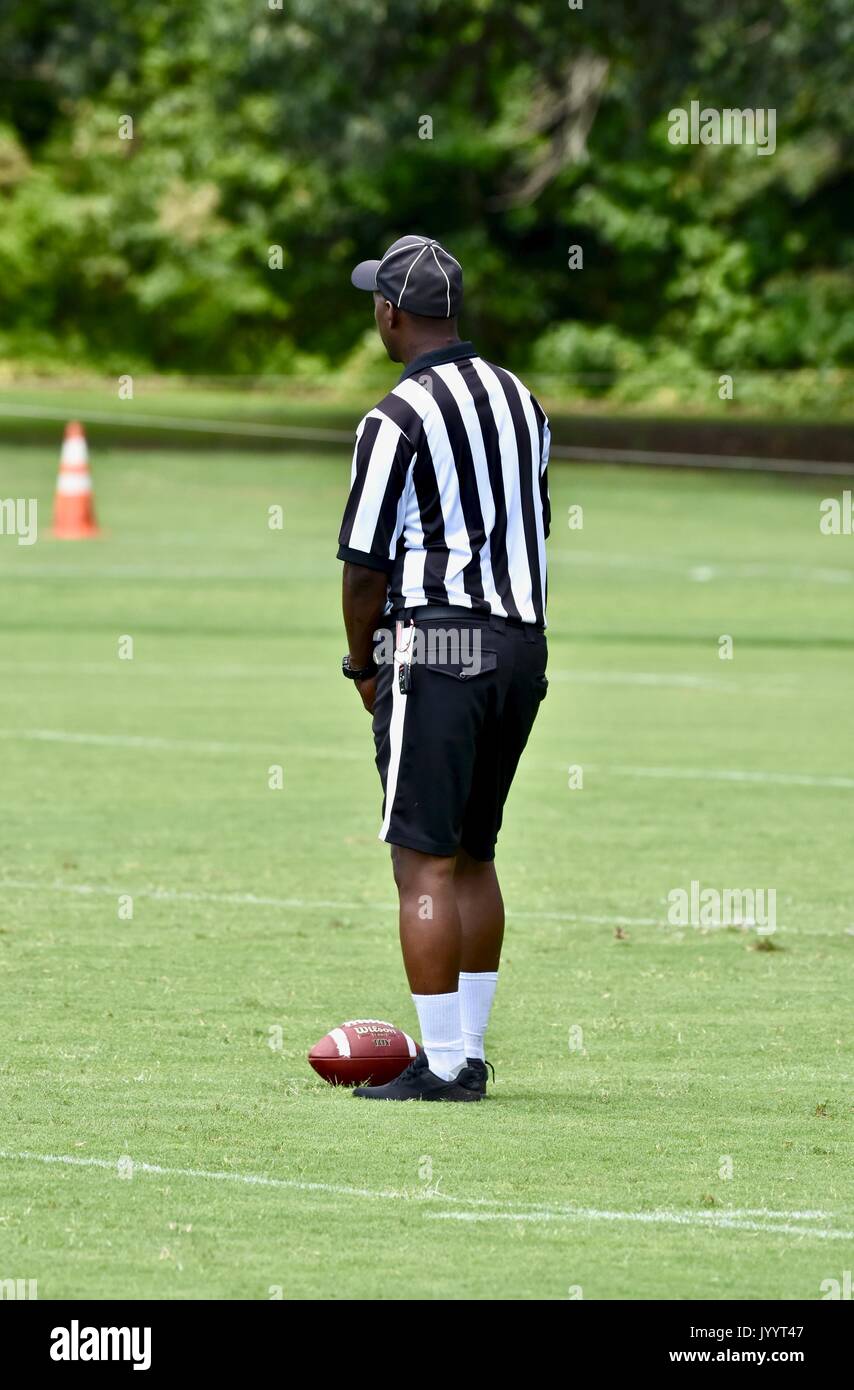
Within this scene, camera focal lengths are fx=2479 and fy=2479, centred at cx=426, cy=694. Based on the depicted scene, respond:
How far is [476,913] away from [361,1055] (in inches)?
19.8

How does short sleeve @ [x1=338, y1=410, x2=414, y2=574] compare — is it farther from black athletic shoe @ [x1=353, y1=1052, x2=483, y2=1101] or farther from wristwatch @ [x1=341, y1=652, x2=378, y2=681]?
black athletic shoe @ [x1=353, y1=1052, x2=483, y2=1101]

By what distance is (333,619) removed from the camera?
20.8m

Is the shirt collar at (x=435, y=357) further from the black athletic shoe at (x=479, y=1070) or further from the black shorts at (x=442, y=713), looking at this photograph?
the black athletic shoe at (x=479, y=1070)

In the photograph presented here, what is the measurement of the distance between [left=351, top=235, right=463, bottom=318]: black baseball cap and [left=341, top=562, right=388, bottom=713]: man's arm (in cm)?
73

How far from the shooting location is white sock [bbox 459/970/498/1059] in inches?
269

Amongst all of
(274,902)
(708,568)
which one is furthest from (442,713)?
(708,568)

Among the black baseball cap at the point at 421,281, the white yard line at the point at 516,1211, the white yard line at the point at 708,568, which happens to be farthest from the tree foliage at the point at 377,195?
the white yard line at the point at 516,1211

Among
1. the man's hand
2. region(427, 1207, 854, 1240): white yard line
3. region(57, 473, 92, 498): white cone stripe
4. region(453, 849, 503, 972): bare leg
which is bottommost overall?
region(427, 1207, 854, 1240): white yard line

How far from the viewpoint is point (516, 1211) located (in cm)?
560

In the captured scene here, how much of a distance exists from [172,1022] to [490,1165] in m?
1.80

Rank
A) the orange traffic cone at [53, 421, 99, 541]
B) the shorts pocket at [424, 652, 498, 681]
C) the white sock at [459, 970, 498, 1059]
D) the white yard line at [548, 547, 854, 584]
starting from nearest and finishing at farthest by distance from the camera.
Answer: the shorts pocket at [424, 652, 498, 681] < the white sock at [459, 970, 498, 1059] < the white yard line at [548, 547, 854, 584] < the orange traffic cone at [53, 421, 99, 541]

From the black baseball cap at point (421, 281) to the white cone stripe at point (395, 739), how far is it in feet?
3.09

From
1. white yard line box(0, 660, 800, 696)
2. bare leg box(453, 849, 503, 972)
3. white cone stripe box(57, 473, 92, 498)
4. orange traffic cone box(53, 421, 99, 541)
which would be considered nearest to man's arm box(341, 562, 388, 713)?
bare leg box(453, 849, 503, 972)

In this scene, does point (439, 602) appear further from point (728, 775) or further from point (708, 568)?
point (708, 568)
